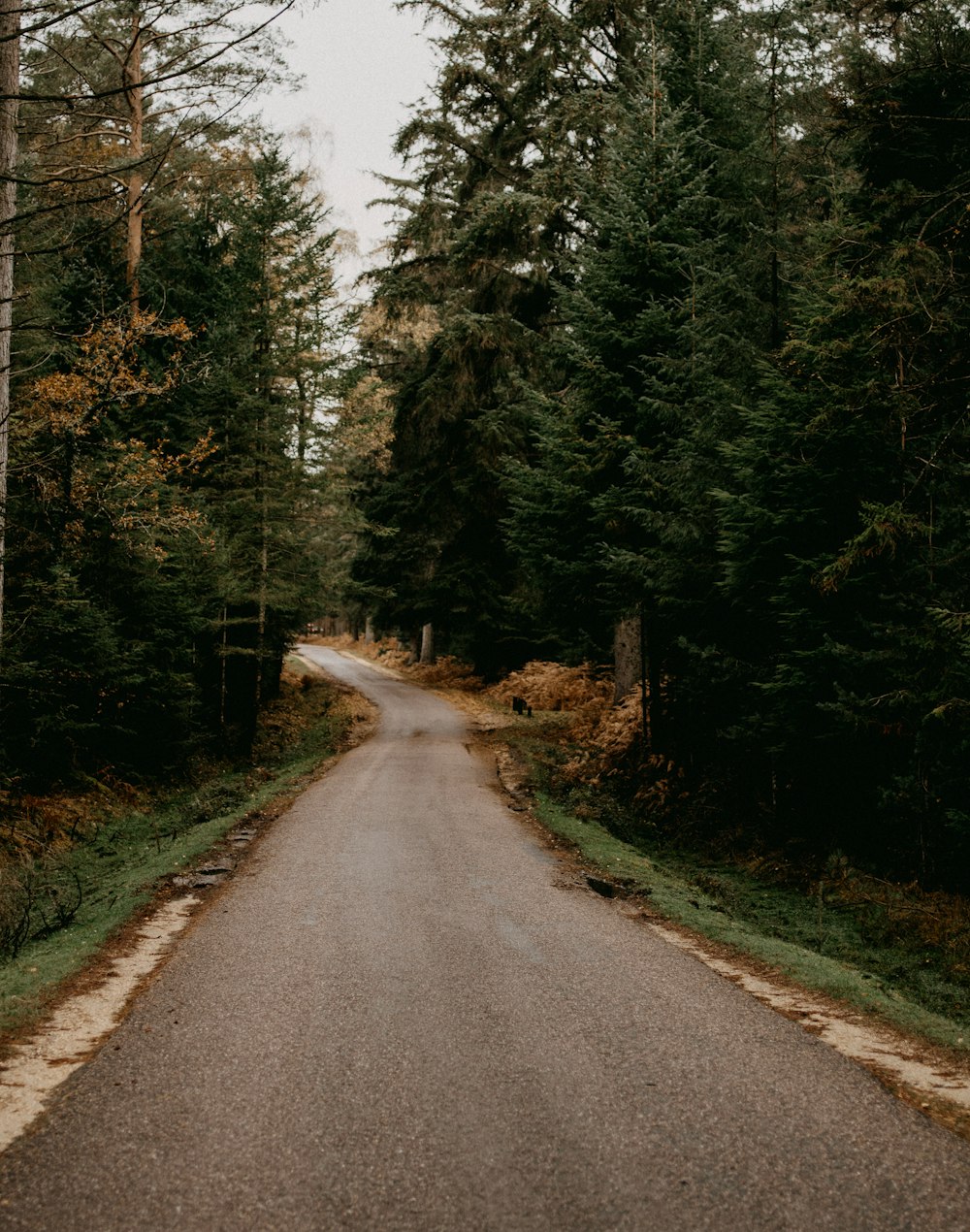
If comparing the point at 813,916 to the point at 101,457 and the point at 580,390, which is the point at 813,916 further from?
the point at 101,457

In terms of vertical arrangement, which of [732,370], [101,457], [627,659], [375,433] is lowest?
[627,659]

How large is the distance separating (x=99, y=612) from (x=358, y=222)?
2811cm

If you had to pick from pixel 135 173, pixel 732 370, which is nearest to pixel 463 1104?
pixel 732 370

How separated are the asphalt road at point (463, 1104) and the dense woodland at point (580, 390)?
4.94 m

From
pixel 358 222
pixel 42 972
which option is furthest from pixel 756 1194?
pixel 358 222

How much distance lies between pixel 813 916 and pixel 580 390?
412 inches

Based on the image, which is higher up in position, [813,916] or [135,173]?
[135,173]

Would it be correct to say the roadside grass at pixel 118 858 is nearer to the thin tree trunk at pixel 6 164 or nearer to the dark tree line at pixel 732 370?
the thin tree trunk at pixel 6 164

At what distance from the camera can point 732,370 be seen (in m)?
12.8

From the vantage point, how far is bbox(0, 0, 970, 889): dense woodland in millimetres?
8867

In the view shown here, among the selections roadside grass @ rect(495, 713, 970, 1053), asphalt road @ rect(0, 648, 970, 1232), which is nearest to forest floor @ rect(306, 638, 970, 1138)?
roadside grass @ rect(495, 713, 970, 1053)

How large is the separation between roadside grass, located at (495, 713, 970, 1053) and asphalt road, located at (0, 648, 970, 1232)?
97 centimetres

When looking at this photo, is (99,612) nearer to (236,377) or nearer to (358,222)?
(236,377)

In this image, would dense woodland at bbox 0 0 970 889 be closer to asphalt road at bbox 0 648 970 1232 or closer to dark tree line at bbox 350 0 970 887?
dark tree line at bbox 350 0 970 887
